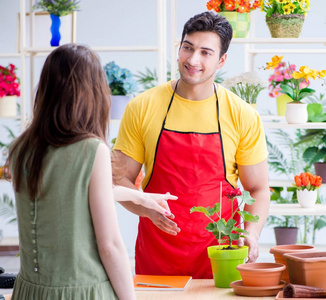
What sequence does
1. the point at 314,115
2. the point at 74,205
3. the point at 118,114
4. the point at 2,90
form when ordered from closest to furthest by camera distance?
1. the point at 74,205
2. the point at 314,115
3. the point at 118,114
4. the point at 2,90

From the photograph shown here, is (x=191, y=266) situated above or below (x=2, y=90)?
below

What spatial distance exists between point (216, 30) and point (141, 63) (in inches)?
176

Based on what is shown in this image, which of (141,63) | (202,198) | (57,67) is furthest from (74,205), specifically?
(141,63)

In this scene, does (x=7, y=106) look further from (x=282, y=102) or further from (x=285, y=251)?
(x=285, y=251)

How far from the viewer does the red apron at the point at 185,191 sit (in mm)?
2395

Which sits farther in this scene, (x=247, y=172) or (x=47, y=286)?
(x=247, y=172)

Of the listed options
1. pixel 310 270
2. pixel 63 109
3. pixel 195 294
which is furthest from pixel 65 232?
pixel 310 270

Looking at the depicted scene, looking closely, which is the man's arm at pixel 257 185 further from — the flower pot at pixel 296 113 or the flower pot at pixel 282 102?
the flower pot at pixel 282 102

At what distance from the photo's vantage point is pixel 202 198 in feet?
7.93

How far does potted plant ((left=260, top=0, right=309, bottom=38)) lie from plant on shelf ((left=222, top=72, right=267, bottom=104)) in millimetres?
324

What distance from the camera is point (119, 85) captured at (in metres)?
4.49

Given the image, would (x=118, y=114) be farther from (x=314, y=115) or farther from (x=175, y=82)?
(x=175, y=82)

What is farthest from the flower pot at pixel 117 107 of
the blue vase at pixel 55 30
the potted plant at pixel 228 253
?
the potted plant at pixel 228 253

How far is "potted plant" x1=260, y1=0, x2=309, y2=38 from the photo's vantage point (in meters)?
3.77
